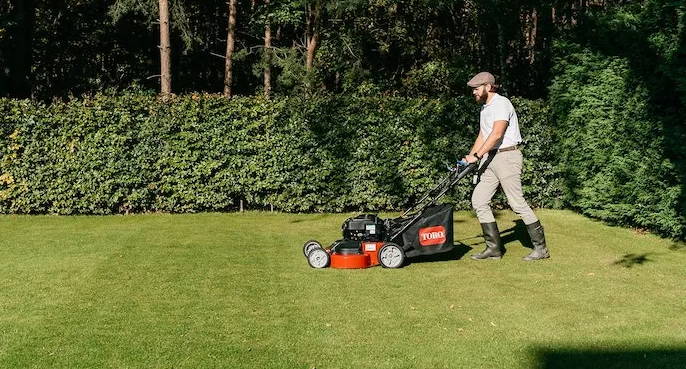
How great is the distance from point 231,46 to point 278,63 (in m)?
2.42

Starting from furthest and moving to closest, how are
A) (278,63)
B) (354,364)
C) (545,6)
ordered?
(278,63)
(545,6)
(354,364)

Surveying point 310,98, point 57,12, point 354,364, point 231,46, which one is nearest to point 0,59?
point 57,12

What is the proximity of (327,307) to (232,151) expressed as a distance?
22.2 ft

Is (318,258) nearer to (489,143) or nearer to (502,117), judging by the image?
(489,143)

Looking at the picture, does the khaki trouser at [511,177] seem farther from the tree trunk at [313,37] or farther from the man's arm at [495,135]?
the tree trunk at [313,37]

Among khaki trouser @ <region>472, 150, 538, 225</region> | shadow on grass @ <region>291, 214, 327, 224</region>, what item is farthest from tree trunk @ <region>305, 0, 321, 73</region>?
khaki trouser @ <region>472, 150, 538, 225</region>

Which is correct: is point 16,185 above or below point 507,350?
above

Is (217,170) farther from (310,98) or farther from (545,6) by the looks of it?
(545,6)

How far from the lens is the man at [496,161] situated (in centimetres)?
788

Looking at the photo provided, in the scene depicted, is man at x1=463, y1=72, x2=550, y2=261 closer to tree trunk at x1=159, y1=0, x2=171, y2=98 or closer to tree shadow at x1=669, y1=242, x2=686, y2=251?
tree shadow at x1=669, y1=242, x2=686, y2=251

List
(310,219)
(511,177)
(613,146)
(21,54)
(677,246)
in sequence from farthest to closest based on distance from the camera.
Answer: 1. (21,54)
2. (310,219)
3. (613,146)
4. (677,246)
5. (511,177)

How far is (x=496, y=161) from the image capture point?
8.12m

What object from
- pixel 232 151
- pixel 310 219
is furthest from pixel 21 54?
pixel 310 219

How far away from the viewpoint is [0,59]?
73.9ft
